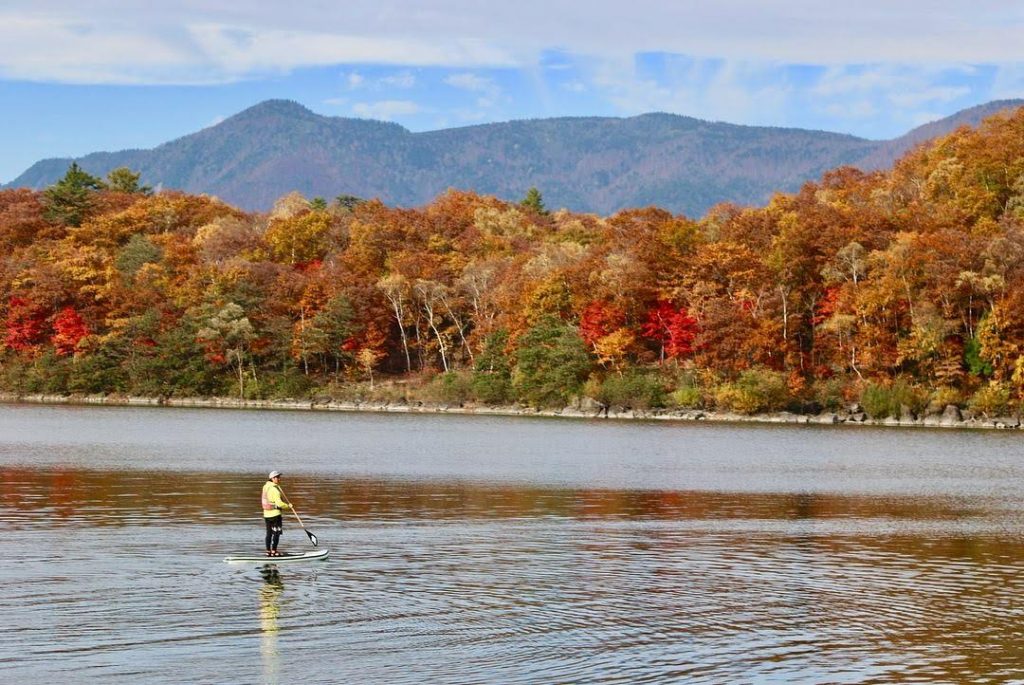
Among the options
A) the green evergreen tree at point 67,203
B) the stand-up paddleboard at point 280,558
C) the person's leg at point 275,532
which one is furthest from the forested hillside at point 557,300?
the person's leg at point 275,532

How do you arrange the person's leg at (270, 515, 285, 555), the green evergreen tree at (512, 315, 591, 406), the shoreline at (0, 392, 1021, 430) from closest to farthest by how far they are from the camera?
the person's leg at (270, 515, 285, 555) → the shoreline at (0, 392, 1021, 430) → the green evergreen tree at (512, 315, 591, 406)

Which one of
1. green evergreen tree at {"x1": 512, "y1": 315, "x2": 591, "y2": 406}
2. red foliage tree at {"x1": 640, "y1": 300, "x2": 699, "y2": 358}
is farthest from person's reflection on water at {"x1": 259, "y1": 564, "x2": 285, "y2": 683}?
red foliage tree at {"x1": 640, "y1": 300, "x2": 699, "y2": 358}

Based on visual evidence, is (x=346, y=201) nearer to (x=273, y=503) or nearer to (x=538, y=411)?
(x=538, y=411)

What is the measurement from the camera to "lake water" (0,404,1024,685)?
16.8 meters

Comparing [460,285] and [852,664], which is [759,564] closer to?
[852,664]

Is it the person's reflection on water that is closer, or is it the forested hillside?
the person's reflection on water

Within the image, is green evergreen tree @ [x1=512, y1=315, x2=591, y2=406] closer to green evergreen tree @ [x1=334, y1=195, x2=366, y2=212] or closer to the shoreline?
the shoreline

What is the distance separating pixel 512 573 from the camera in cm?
2319

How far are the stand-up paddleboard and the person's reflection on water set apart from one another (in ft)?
0.52

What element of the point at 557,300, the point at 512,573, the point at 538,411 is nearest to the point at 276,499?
the point at 512,573

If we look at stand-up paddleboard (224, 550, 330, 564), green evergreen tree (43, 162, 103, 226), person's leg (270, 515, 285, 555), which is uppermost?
green evergreen tree (43, 162, 103, 226)

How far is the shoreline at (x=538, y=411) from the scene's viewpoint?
77688 millimetres

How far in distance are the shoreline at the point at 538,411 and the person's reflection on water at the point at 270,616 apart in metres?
61.0

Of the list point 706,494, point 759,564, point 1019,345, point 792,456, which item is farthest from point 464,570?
point 1019,345
